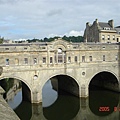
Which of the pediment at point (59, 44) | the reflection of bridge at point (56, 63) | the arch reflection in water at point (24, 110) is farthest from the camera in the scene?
the pediment at point (59, 44)

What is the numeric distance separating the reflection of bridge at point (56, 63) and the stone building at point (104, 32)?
1799cm

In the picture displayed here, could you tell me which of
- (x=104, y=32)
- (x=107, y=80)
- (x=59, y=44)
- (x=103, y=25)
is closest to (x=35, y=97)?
(x=59, y=44)

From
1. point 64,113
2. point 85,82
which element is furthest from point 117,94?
point 64,113

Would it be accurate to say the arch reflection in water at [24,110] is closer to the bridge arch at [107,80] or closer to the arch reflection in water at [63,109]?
the arch reflection in water at [63,109]

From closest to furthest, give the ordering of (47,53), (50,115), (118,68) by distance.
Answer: (50,115) → (47,53) → (118,68)

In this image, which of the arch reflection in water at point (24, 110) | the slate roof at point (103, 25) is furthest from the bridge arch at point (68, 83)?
the slate roof at point (103, 25)

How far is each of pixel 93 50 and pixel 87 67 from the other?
352 centimetres

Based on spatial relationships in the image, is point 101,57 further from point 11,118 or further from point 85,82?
point 11,118

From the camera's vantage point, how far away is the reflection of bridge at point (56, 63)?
33.2 m

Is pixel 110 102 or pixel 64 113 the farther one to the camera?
pixel 110 102

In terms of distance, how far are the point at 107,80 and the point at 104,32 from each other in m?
18.6

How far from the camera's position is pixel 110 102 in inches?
1467

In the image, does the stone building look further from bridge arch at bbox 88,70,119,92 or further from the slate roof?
bridge arch at bbox 88,70,119,92

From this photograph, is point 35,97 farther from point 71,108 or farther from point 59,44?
point 59,44
